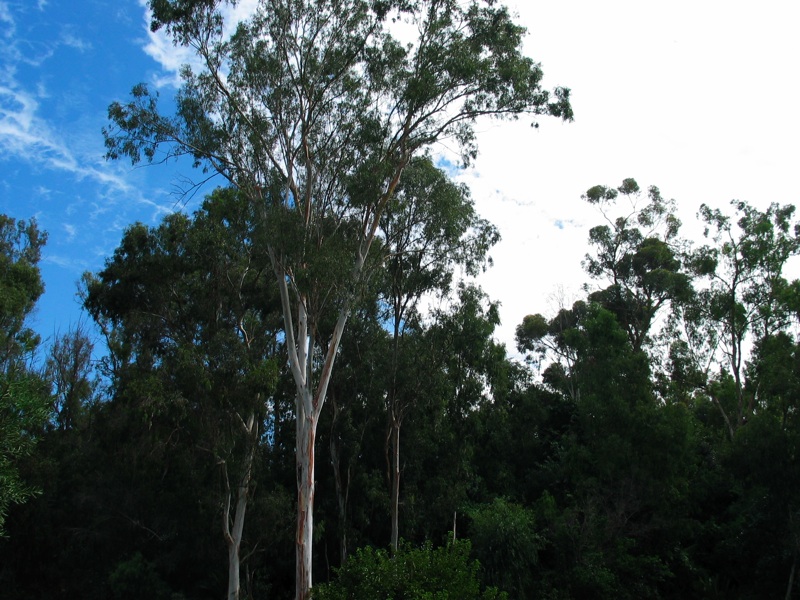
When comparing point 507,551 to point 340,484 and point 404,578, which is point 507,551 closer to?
point 340,484

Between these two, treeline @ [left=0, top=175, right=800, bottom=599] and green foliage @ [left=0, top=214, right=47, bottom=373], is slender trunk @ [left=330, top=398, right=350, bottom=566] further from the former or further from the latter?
green foliage @ [left=0, top=214, right=47, bottom=373]

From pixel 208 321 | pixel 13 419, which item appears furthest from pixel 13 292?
pixel 13 419

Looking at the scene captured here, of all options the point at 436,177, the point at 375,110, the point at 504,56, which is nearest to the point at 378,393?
the point at 436,177

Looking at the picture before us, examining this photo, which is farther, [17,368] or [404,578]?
[17,368]

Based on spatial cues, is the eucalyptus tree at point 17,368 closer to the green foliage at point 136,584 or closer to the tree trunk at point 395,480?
the green foliage at point 136,584

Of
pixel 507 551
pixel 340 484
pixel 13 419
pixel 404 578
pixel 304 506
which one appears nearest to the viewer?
pixel 13 419

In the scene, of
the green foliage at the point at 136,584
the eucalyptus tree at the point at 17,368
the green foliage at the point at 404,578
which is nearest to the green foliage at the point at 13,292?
the eucalyptus tree at the point at 17,368

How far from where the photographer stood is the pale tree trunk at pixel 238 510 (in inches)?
680

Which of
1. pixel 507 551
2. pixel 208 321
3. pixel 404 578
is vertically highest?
pixel 208 321

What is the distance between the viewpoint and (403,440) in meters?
21.5

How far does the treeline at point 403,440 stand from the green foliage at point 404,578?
4.23 metres

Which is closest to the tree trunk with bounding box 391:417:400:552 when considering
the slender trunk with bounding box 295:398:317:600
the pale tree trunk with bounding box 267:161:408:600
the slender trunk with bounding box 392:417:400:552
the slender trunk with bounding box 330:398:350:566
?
the slender trunk with bounding box 392:417:400:552

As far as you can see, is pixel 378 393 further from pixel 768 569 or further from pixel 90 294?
pixel 768 569

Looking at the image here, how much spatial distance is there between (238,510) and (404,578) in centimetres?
912
